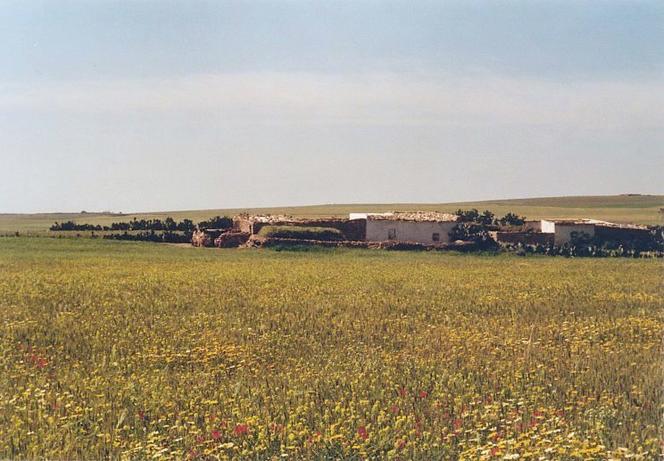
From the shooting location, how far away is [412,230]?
163 ft

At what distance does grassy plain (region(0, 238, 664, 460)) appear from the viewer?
26.0 ft

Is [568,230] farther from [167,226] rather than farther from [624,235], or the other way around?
[167,226]

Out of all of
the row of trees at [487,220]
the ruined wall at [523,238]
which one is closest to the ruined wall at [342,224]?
the row of trees at [487,220]

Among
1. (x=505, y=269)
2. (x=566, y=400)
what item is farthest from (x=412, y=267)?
(x=566, y=400)

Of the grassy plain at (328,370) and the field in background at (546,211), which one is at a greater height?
the field in background at (546,211)

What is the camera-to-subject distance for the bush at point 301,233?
157 ft

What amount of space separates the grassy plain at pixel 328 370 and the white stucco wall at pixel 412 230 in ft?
85.2

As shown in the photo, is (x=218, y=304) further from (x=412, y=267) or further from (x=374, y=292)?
(x=412, y=267)

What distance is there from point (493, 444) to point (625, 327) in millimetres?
8956

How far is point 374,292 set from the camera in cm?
2164

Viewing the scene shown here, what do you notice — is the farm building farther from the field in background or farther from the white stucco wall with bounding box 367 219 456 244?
the field in background

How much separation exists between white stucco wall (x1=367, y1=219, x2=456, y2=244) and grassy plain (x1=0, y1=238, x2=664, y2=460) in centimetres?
2597

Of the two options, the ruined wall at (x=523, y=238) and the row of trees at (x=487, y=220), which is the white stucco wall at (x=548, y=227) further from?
the row of trees at (x=487, y=220)

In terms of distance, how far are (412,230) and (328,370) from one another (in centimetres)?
3884
